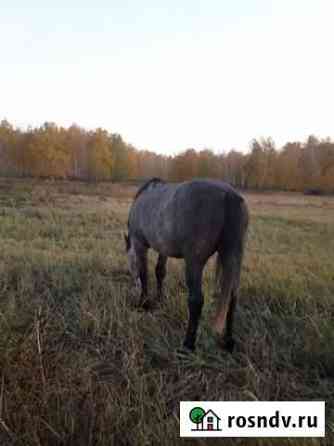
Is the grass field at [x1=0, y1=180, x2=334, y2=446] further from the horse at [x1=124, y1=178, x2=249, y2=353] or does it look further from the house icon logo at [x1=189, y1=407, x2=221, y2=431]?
the horse at [x1=124, y1=178, x2=249, y2=353]

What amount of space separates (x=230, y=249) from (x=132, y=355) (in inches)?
50.1

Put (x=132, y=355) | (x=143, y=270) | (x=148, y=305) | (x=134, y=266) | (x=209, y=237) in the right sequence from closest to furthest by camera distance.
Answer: (x=132, y=355), (x=209, y=237), (x=148, y=305), (x=143, y=270), (x=134, y=266)

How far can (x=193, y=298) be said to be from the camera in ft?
9.22

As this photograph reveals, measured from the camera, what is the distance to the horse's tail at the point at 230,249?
275 cm

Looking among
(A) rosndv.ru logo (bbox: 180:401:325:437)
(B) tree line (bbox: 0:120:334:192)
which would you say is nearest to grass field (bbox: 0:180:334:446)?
(A) rosndv.ru logo (bbox: 180:401:325:437)

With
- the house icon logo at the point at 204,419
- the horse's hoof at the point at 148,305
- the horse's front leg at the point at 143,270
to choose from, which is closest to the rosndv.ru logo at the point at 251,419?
the house icon logo at the point at 204,419

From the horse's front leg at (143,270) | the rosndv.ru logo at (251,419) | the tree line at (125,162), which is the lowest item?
the rosndv.ru logo at (251,419)

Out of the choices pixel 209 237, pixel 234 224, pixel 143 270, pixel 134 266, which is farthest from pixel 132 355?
pixel 134 266

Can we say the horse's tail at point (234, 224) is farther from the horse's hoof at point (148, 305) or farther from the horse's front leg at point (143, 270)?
the horse's front leg at point (143, 270)

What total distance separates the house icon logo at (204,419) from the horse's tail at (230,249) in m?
0.90

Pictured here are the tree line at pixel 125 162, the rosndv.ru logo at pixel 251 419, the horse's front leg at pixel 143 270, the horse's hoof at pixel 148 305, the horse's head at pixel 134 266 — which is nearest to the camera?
the rosndv.ru logo at pixel 251 419

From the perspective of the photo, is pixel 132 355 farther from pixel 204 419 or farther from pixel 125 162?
pixel 125 162

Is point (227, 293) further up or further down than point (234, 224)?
further down

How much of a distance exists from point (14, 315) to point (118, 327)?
101 centimetres
